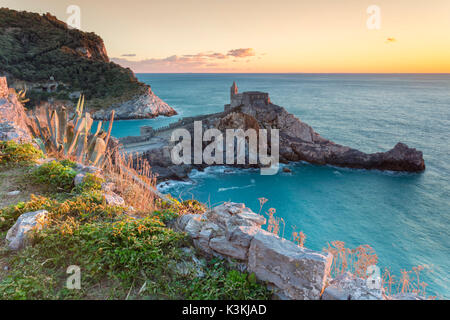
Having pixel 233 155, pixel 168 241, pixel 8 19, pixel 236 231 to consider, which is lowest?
pixel 233 155

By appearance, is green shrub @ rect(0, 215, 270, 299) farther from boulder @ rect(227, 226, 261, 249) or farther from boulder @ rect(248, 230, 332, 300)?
boulder @ rect(227, 226, 261, 249)

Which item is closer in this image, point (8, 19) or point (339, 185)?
point (339, 185)

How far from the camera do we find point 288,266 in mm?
2709

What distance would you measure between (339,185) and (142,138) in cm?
2545

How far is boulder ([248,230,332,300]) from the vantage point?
261 centimetres

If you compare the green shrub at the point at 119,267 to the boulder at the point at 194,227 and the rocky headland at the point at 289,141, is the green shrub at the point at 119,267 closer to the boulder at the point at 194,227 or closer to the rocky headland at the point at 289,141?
the boulder at the point at 194,227

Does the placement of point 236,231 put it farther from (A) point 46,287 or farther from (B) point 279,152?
(B) point 279,152

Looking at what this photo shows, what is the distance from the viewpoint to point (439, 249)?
57.4ft

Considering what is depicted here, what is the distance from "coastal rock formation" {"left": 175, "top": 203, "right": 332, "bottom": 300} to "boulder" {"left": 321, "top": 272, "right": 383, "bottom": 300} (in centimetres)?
10

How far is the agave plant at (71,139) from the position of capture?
741 centimetres

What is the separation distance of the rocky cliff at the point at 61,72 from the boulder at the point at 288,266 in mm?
53457

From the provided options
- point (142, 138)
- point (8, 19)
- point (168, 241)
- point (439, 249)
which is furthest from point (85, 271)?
point (8, 19)

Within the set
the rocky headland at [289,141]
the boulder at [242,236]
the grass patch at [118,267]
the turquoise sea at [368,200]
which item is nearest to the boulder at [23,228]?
the grass patch at [118,267]

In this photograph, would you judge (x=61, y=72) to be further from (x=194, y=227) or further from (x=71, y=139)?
(x=194, y=227)
